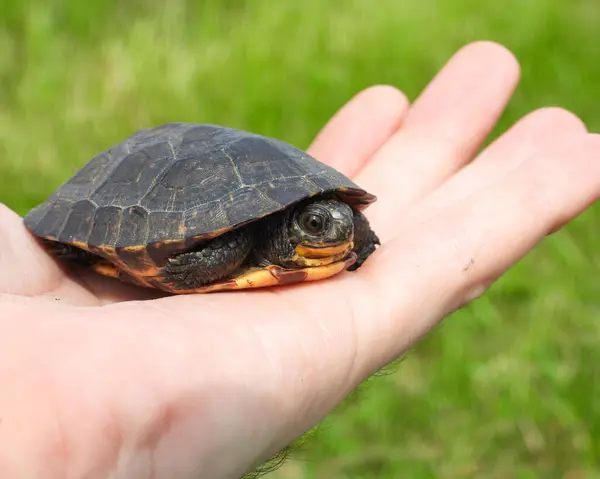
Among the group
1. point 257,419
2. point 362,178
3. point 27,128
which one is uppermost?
point 362,178

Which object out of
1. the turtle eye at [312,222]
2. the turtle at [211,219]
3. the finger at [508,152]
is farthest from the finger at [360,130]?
the turtle eye at [312,222]

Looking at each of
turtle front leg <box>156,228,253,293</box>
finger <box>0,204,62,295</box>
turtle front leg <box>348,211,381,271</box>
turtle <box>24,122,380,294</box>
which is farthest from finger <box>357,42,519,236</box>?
finger <box>0,204,62,295</box>

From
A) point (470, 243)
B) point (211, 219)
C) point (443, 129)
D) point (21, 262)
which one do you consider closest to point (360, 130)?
point (443, 129)

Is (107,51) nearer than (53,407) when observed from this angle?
No

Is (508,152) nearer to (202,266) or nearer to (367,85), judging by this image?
(202,266)

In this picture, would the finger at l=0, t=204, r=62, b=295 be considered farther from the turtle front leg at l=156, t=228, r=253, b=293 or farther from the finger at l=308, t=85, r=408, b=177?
the finger at l=308, t=85, r=408, b=177

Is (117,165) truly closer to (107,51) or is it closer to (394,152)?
(394,152)

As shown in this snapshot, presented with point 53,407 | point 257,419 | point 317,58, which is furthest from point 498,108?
point 53,407

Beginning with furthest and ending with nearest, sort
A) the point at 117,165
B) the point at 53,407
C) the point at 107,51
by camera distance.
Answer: the point at 107,51, the point at 117,165, the point at 53,407
